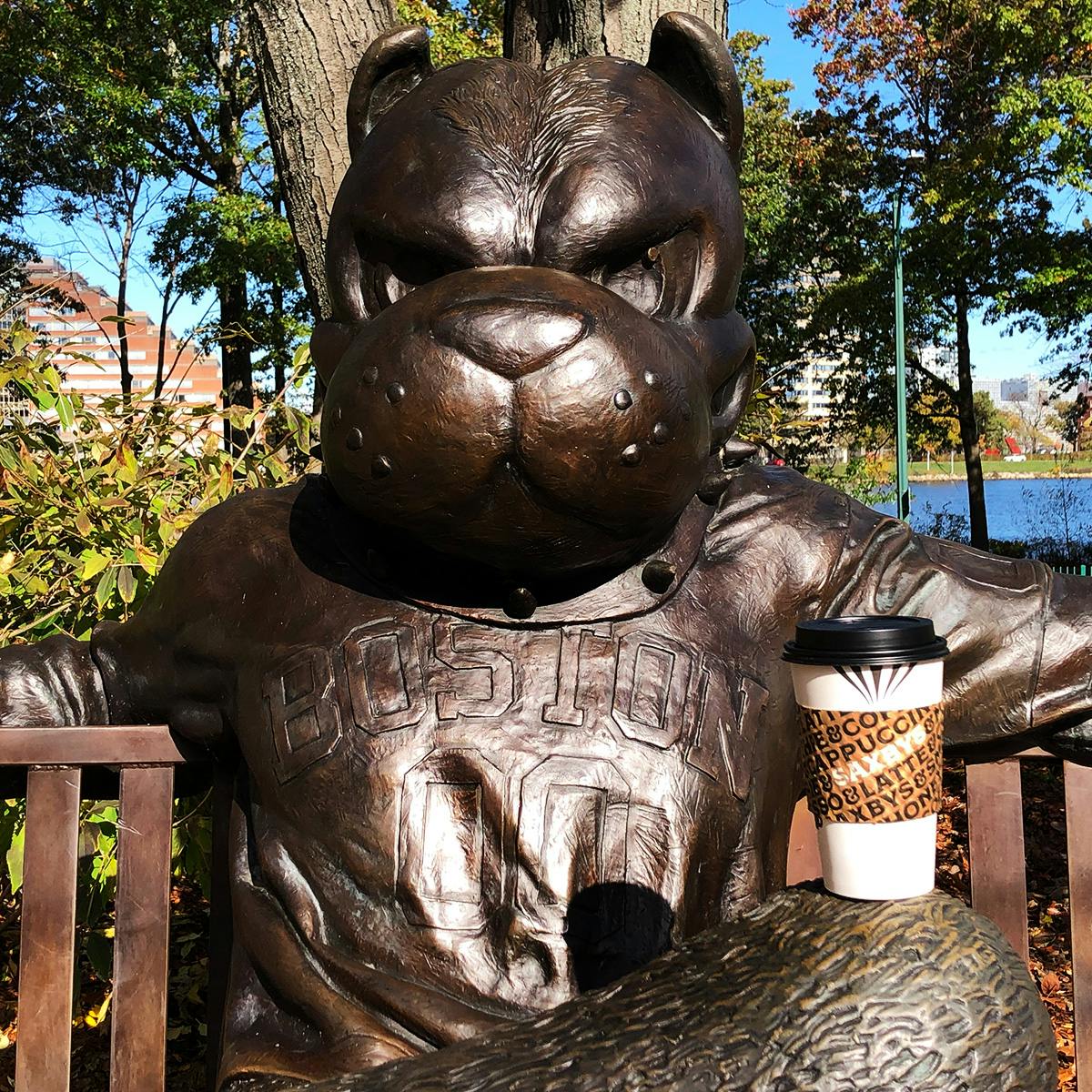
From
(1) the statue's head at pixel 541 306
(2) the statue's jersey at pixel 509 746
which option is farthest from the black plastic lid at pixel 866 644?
(2) the statue's jersey at pixel 509 746

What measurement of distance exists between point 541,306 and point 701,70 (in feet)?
2.18

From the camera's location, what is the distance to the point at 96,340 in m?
5.70

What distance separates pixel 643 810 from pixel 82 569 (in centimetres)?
210

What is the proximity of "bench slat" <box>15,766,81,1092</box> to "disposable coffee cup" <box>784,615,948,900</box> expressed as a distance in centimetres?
147

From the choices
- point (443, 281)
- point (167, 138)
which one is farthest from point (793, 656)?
point (167, 138)

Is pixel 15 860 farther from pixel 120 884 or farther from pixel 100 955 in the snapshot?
pixel 120 884

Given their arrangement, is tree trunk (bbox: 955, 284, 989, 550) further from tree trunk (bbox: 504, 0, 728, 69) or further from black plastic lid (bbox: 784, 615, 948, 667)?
black plastic lid (bbox: 784, 615, 948, 667)

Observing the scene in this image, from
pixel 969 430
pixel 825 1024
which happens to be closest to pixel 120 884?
pixel 825 1024

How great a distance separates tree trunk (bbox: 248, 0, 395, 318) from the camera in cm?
361

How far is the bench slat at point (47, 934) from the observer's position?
212cm

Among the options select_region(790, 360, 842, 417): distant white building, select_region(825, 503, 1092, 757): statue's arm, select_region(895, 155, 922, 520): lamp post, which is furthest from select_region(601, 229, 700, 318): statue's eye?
select_region(790, 360, 842, 417): distant white building

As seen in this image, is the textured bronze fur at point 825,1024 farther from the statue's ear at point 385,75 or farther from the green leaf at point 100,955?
the green leaf at point 100,955

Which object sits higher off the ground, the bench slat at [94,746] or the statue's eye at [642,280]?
the statue's eye at [642,280]

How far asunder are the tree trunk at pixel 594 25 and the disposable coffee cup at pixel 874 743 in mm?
2471
